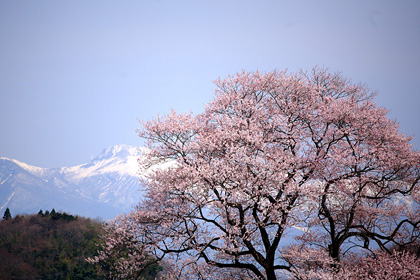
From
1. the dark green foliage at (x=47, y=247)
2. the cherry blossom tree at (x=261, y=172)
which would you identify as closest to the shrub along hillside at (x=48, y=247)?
the dark green foliage at (x=47, y=247)

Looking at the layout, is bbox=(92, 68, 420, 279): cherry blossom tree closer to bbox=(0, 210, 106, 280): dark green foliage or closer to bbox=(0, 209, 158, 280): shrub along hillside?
bbox=(0, 209, 158, 280): shrub along hillside

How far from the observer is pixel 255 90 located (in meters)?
15.3

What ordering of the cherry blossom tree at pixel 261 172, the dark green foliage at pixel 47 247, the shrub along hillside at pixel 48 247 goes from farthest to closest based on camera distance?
the dark green foliage at pixel 47 247 → the shrub along hillside at pixel 48 247 → the cherry blossom tree at pixel 261 172

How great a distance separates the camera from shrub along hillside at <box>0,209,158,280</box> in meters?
65.5

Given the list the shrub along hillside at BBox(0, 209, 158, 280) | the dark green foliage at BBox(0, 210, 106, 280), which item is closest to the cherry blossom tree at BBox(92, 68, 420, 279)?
the shrub along hillside at BBox(0, 209, 158, 280)

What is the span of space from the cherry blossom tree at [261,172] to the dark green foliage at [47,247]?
52.9 m

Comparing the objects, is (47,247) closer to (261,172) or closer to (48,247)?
(48,247)

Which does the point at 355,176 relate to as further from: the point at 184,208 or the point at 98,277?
the point at 98,277

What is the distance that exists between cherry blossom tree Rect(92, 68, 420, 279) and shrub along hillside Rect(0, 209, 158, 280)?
51.8m

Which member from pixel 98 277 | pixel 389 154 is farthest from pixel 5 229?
pixel 389 154

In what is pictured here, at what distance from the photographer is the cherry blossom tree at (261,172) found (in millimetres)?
13164

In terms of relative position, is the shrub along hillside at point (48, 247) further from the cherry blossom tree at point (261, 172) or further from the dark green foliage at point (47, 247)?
the cherry blossom tree at point (261, 172)

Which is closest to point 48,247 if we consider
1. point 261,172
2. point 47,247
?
point 47,247

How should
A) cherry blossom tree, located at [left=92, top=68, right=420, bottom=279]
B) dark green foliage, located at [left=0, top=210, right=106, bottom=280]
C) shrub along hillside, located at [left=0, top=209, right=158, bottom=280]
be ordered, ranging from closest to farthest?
cherry blossom tree, located at [left=92, top=68, right=420, bottom=279]
shrub along hillside, located at [left=0, top=209, right=158, bottom=280]
dark green foliage, located at [left=0, top=210, right=106, bottom=280]
